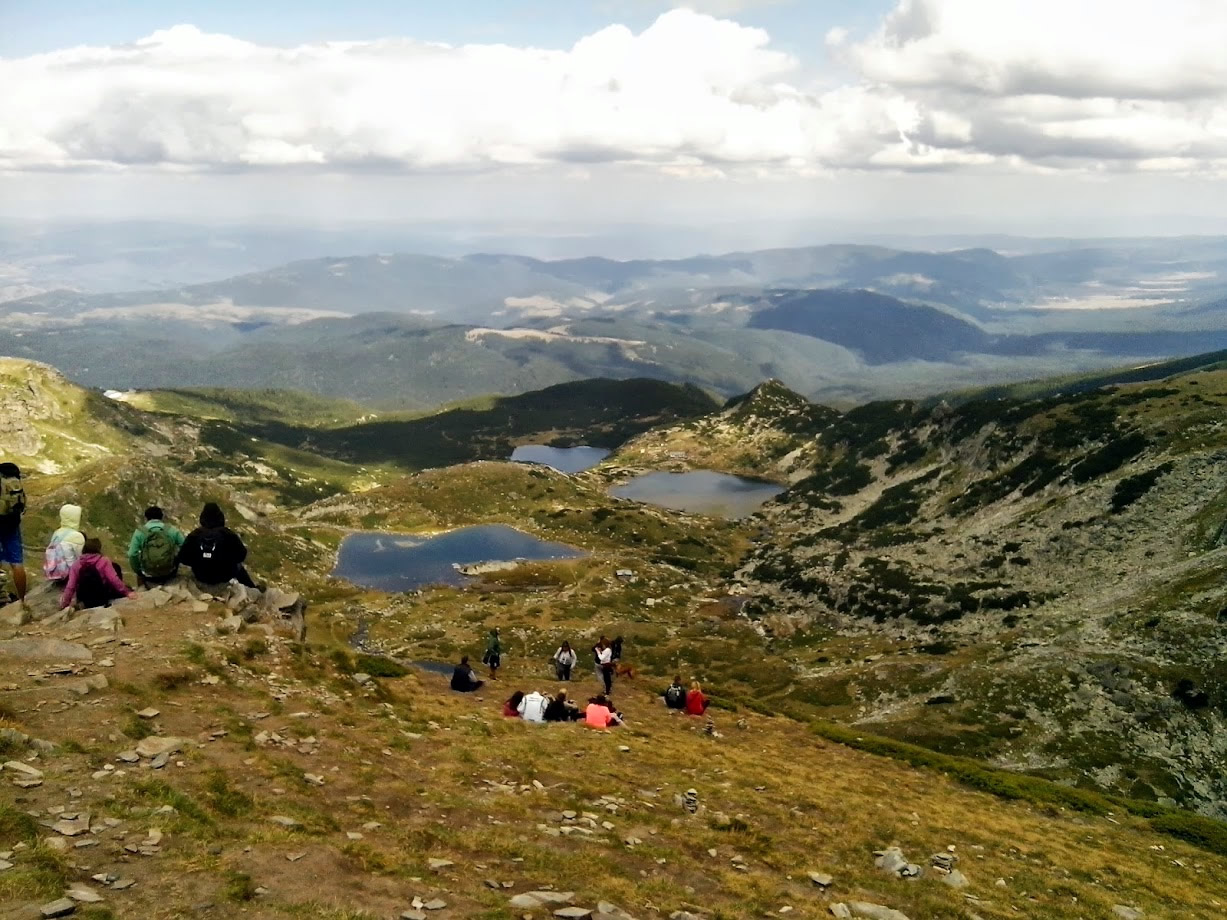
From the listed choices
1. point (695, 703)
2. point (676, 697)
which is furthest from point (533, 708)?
point (695, 703)

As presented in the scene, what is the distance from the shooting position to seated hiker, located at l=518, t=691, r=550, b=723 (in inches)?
1452

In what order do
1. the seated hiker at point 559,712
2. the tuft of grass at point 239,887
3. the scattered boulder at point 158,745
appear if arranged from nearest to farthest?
1. the tuft of grass at point 239,887
2. the scattered boulder at point 158,745
3. the seated hiker at point 559,712

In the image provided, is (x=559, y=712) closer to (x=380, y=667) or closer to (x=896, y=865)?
(x=380, y=667)

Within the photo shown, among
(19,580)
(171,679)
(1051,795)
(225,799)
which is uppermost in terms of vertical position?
(19,580)

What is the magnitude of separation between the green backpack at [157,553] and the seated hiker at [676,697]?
27.7 metres

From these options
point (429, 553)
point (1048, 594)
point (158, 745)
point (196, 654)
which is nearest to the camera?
point (158, 745)

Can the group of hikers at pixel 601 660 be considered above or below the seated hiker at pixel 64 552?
below

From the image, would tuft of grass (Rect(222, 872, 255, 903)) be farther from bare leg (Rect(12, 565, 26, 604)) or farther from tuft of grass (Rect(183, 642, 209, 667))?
bare leg (Rect(12, 565, 26, 604))

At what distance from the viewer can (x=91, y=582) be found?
2950cm

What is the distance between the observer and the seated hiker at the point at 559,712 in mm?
37094

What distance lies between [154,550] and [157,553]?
0.55 ft

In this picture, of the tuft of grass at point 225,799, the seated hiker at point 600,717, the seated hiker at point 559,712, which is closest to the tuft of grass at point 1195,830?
the seated hiker at point 600,717

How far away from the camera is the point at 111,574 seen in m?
30.1

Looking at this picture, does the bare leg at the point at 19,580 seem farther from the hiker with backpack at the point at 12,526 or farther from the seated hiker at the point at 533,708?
the seated hiker at the point at 533,708
